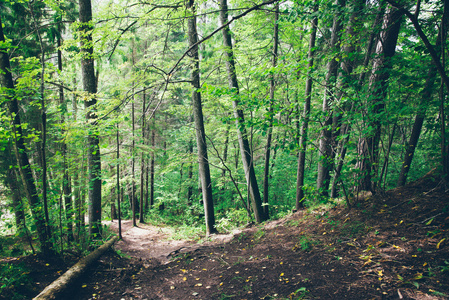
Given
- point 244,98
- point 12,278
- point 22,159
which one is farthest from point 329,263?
point 22,159

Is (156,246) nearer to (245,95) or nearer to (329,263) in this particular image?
(329,263)

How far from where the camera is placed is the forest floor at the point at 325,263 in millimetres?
2496

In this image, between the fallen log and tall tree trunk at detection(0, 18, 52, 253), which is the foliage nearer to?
the fallen log

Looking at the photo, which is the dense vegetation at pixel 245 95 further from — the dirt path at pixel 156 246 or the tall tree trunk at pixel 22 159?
the dirt path at pixel 156 246

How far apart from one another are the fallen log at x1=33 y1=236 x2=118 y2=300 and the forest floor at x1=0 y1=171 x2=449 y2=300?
7.8 inches

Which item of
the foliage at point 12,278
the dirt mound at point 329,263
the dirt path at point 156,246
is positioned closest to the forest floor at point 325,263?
the dirt mound at point 329,263

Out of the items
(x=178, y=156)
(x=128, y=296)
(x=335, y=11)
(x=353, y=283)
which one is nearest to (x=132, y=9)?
(x=335, y=11)

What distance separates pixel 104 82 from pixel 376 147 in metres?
15.3

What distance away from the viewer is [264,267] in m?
3.80

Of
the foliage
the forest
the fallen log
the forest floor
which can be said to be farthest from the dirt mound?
the foliage

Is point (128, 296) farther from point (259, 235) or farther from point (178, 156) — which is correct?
point (178, 156)

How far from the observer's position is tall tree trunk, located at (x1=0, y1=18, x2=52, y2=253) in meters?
3.83

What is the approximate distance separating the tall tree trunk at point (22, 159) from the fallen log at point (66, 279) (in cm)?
77

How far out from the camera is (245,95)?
4.25 m
